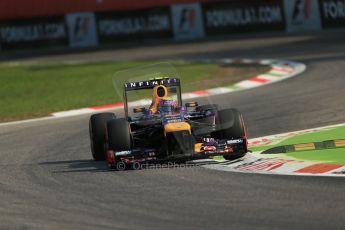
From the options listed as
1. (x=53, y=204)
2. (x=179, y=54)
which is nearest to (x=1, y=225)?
(x=53, y=204)

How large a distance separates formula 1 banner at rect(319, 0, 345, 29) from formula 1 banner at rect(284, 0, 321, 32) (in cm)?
29

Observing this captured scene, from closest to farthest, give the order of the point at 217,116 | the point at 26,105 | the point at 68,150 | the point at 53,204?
the point at 53,204 → the point at 217,116 → the point at 68,150 → the point at 26,105

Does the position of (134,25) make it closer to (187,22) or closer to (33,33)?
(187,22)

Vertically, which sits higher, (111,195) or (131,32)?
(131,32)

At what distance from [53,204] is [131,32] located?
32014 mm

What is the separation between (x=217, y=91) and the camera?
926 inches

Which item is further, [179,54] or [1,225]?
[179,54]

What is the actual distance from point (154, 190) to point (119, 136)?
225 cm

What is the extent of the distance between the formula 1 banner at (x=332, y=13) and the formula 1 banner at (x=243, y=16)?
183cm

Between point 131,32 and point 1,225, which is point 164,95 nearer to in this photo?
point 1,225

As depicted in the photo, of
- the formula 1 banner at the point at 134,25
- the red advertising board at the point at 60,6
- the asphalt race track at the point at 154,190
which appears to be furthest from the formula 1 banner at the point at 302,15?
the asphalt race track at the point at 154,190

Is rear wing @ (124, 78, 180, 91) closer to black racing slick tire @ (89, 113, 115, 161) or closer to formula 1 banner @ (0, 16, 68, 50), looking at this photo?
black racing slick tire @ (89, 113, 115, 161)

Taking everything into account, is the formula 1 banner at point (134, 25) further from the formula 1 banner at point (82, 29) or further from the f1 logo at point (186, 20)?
the f1 logo at point (186, 20)

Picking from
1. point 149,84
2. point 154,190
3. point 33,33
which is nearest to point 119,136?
point 149,84
